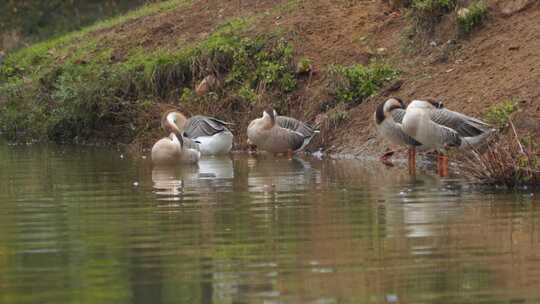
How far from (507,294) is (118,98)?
52.5 feet

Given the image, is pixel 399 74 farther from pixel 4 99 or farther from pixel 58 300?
pixel 58 300

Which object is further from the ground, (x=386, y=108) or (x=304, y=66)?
(x=304, y=66)

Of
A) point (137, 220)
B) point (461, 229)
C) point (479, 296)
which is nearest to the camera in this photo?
point (479, 296)

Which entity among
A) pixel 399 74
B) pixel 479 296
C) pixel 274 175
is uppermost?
pixel 399 74

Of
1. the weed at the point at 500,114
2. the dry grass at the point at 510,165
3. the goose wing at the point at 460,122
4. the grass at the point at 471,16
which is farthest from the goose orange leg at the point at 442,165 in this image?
the grass at the point at 471,16

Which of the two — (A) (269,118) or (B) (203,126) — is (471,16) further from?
(B) (203,126)

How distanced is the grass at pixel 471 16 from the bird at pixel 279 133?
2.73m

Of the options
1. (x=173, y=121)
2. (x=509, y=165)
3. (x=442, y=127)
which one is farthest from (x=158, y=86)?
(x=509, y=165)

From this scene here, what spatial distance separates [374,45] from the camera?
22.9 m

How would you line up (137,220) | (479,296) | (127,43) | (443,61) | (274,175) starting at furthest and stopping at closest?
1. (127,43)
2. (443,61)
3. (274,175)
4. (137,220)
5. (479,296)

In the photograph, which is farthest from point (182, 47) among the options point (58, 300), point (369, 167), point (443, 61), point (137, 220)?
point (58, 300)

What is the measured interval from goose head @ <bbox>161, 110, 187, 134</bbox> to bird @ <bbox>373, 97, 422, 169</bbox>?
364 centimetres

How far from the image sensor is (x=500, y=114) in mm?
17938

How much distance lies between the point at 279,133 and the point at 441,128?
367 cm
